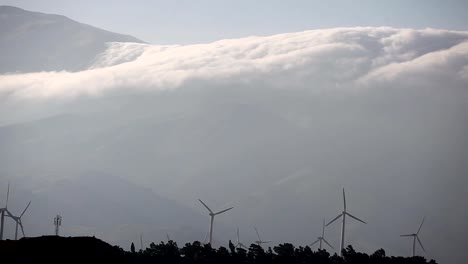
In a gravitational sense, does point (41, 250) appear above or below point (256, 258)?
below

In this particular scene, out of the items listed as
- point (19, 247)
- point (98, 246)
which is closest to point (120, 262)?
point (98, 246)

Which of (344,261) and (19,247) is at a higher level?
(344,261)

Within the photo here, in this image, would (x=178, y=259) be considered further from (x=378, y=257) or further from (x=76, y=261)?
(x=76, y=261)

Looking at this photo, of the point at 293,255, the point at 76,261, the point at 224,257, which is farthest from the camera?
the point at 293,255

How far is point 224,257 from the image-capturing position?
179625 mm

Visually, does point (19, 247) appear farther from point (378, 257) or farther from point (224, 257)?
point (378, 257)

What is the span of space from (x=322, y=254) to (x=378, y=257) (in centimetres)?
1291

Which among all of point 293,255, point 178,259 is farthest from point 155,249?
point 293,255

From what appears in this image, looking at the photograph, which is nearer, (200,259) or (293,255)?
(200,259)

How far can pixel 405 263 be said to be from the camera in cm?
19775

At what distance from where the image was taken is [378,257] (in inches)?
7815

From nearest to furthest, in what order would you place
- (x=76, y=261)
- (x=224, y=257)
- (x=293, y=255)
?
(x=76, y=261) → (x=224, y=257) → (x=293, y=255)

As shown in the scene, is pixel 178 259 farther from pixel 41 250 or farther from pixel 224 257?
pixel 41 250

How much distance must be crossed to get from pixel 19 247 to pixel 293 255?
349 feet
